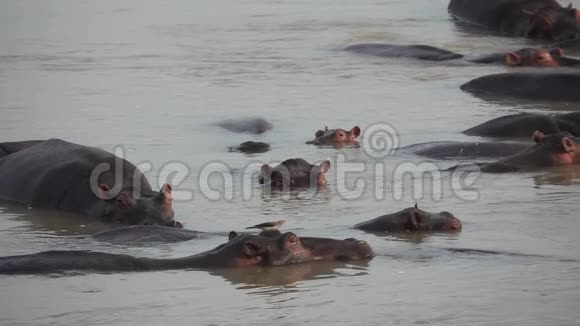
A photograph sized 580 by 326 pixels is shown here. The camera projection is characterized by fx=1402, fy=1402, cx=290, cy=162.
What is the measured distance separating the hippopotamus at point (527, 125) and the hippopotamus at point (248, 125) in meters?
1.73

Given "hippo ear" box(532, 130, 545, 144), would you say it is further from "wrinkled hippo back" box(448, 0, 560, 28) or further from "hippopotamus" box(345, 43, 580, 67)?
"wrinkled hippo back" box(448, 0, 560, 28)

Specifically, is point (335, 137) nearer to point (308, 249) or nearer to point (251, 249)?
point (308, 249)

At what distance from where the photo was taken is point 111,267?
7121 mm

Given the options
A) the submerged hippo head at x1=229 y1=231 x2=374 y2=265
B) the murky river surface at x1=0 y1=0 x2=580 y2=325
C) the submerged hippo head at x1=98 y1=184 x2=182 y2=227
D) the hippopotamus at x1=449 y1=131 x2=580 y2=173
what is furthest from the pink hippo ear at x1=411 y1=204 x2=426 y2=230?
the hippopotamus at x1=449 y1=131 x2=580 y2=173

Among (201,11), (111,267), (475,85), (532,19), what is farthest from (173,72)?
(111,267)

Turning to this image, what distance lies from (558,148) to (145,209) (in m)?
3.11

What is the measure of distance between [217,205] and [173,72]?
650cm

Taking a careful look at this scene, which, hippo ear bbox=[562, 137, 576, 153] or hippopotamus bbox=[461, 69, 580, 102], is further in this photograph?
hippopotamus bbox=[461, 69, 580, 102]

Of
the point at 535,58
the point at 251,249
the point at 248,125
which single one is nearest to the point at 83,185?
the point at 251,249

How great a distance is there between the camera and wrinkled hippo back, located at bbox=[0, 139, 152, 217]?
29.7ft

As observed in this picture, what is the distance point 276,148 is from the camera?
36.2 feet

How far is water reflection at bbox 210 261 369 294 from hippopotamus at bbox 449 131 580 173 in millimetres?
2777

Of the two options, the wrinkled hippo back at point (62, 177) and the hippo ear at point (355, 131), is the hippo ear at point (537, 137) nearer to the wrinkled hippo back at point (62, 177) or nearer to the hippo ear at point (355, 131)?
the hippo ear at point (355, 131)

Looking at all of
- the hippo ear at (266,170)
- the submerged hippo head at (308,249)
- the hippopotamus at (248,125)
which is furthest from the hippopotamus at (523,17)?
the submerged hippo head at (308,249)
